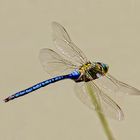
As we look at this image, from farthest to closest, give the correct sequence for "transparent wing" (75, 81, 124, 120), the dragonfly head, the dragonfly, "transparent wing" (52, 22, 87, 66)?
"transparent wing" (52, 22, 87, 66), the dragonfly head, the dragonfly, "transparent wing" (75, 81, 124, 120)

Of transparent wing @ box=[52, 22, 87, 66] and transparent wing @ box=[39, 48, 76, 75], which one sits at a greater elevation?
transparent wing @ box=[52, 22, 87, 66]

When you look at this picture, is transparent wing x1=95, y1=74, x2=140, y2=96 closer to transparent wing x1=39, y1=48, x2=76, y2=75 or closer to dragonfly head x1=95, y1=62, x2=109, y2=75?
dragonfly head x1=95, y1=62, x2=109, y2=75

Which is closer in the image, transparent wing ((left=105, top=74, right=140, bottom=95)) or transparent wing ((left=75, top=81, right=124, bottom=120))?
transparent wing ((left=75, top=81, right=124, bottom=120))

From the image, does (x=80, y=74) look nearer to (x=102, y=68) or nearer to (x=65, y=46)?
(x=102, y=68)

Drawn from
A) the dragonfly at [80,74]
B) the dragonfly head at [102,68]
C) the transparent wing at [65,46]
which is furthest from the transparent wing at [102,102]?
the transparent wing at [65,46]

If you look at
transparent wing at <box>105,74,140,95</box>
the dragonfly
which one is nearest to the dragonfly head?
the dragonfly

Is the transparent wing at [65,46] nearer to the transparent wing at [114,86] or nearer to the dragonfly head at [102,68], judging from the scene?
the dragonfly head at [102,68]

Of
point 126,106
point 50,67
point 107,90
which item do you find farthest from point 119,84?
point 126,106

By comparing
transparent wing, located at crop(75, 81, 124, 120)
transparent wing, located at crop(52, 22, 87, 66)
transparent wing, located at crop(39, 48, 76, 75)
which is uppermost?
transparent wing, located at crop(52, 22, 87, 66)
